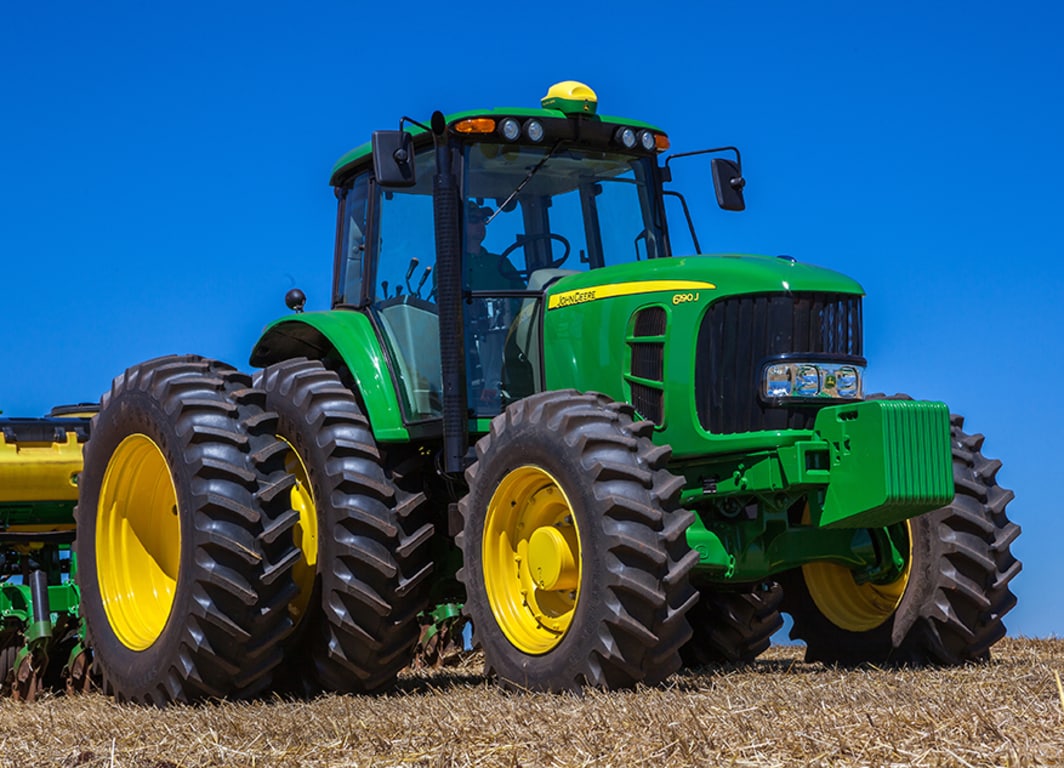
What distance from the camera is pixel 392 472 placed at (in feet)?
28.0

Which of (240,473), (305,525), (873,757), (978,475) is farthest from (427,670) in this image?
(873,757)

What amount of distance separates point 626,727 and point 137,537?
408 cm

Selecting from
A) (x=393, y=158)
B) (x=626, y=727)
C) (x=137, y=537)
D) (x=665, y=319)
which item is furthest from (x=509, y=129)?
(x=626, y=727)

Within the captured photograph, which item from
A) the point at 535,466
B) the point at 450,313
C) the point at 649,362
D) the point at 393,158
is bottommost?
the point at 535,466

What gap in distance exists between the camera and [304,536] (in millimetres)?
8711

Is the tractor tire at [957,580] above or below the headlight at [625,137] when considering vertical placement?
below

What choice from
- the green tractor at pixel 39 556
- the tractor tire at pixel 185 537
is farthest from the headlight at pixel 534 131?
the green tractor at pixel 39 556

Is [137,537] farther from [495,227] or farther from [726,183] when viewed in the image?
[726,183]

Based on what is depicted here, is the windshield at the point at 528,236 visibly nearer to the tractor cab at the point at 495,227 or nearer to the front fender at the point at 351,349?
the tractor cab at the point at 495,227

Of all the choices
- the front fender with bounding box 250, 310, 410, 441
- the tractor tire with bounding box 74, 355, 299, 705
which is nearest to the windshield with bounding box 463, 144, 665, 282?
the front fender with bounding box 250, 310, 410, 441

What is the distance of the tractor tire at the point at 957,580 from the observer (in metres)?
8.27

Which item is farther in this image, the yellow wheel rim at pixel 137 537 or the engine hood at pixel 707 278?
the yellow wheel rim at pixel 137 537

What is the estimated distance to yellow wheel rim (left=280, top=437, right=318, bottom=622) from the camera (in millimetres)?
8570

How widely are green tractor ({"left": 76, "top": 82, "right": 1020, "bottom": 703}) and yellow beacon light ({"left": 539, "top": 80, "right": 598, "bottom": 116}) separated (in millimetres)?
12
